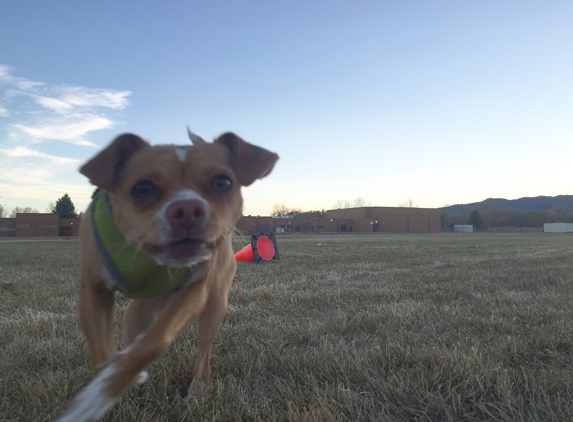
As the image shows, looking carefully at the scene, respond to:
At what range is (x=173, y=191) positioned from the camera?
2.39 meters

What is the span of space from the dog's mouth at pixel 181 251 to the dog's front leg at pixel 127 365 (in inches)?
12.6

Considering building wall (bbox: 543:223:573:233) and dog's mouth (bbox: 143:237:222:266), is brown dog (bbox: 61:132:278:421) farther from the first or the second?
building wall (bbox: 543:223:573:233)

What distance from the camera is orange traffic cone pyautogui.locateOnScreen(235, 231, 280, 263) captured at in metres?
12.5

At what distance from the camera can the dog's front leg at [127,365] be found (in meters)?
2.00

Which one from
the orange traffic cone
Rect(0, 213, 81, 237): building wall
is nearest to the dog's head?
the orange traffic cone

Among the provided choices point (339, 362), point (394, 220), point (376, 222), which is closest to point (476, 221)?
point (394, 220)

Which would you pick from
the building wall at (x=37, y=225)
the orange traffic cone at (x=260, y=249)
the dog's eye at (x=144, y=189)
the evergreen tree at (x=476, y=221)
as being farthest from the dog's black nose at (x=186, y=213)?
the evergreen tree at (x=476, y=221)

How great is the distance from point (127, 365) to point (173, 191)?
0.88 m

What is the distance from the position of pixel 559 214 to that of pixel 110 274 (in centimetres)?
15416

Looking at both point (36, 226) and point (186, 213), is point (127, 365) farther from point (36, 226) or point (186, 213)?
point (36, 226)

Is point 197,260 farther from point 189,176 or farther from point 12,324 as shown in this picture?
point 12,324

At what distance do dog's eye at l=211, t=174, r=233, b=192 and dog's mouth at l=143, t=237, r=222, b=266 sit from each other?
0.37 metres

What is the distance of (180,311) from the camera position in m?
2.46

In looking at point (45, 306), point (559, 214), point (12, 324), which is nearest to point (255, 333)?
point (12, 324)
